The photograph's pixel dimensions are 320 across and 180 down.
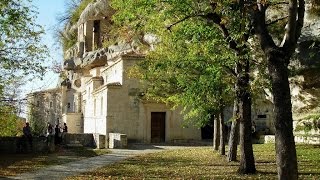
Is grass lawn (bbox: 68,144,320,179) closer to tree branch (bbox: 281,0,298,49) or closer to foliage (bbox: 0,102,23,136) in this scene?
tree branch (bbox: 281,0,298,49)

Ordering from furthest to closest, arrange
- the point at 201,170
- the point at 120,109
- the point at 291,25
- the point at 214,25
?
1. the point at 120,109
2. the point at 201,170
3. the point at 214,25
4. the point at 291,25

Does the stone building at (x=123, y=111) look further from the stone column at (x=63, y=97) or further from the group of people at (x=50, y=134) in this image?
the stone column at (x=63, y=97)

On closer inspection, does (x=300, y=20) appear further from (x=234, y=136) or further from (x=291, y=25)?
(x=234, y=136)

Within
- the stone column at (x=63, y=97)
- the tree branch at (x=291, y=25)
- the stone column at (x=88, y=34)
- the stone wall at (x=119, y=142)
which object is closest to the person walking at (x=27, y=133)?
the stone wall at (x=119, y=142)

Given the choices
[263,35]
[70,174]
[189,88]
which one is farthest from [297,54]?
[263,35]

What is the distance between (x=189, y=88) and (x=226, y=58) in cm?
233

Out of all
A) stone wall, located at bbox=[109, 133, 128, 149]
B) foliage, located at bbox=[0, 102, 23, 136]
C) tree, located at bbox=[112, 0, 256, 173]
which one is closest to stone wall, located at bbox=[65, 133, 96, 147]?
stone wall, located at bbox=[109, 133, 128, 149]

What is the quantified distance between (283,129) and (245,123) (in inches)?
249

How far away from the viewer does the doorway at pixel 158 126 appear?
37.5 m

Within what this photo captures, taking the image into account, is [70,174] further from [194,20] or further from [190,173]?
[194,20]

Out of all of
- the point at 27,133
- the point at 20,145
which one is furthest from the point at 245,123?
the point at 20,145

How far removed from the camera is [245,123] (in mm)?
15094

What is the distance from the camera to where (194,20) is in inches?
599

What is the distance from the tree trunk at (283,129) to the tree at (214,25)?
432 centimetres
